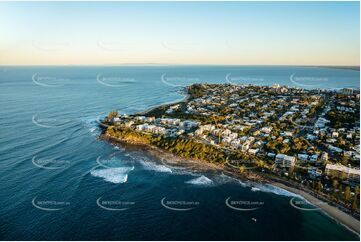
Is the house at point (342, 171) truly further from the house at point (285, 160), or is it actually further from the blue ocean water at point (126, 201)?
the blue ocean water at point (126, 201)

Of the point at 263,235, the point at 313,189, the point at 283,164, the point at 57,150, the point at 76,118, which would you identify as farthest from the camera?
the point at 76,118

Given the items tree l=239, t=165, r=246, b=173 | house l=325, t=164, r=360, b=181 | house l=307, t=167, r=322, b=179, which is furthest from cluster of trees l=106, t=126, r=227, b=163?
house l=325, t=164, r=360, b=181

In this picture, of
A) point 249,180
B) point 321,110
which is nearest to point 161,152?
point 249,180

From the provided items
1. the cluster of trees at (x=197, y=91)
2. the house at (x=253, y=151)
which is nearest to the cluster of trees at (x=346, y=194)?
the house at (x=253, y=151)

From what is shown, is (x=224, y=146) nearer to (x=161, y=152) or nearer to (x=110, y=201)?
(x=161, y=152)

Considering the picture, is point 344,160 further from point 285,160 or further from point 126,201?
point 126,201
